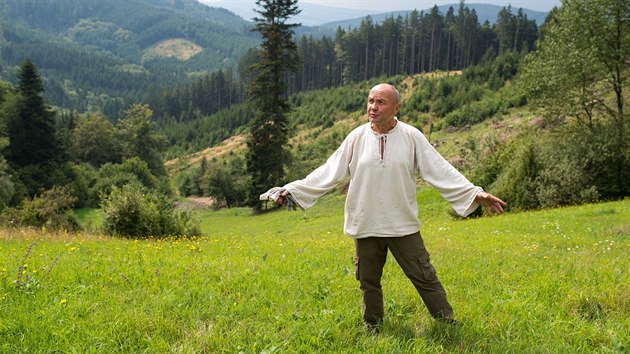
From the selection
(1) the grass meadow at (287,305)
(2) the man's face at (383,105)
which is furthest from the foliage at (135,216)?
(2) the man's face at (383,105)

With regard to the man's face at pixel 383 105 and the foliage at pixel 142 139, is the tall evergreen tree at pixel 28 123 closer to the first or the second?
the foliage at pixel 142 139

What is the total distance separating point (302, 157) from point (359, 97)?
104 feet

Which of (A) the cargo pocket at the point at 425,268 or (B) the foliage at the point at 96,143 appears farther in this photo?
(B) the foliage at the point at 96,143

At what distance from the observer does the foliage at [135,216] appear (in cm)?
1523

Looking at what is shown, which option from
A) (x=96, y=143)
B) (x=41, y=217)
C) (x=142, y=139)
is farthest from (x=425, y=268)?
(x=96, y=143)

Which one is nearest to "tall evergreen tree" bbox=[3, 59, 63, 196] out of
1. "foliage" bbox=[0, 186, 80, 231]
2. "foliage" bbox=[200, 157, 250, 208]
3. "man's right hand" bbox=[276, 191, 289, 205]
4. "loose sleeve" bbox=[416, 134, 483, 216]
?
"foliage" bbox=[200, 157, 250, 208]

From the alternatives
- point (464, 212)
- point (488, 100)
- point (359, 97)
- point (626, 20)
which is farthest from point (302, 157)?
point (464, 212)

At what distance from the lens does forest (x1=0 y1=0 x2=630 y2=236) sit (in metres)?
22.5

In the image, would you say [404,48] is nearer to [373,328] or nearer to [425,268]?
[425,268]

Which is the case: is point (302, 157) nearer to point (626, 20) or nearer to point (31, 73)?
point (31, 73)

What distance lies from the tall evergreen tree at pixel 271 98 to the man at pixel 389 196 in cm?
3357

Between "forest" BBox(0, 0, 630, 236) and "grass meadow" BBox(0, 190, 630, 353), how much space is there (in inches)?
404

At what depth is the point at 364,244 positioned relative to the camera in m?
4.40

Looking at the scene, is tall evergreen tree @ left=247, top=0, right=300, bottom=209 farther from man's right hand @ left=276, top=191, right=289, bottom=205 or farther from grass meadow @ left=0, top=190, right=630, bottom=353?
man's right hand @ left=276, top=191, right=289, bottom=205
